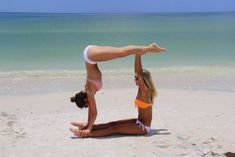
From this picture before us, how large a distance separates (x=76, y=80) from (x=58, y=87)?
139cm

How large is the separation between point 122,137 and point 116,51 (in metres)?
1.19

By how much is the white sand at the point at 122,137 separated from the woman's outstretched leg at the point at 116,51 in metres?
1.11

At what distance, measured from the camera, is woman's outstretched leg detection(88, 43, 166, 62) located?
6277 millimetres

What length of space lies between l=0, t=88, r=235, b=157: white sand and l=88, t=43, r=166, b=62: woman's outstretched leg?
1105 millimetres

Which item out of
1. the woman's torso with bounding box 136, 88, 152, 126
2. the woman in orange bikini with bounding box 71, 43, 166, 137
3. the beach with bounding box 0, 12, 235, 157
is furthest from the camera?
the woman's torso with bounding box 136, 88, 152, 126

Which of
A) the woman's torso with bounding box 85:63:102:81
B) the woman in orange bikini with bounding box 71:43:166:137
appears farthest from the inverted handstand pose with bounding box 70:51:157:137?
the woman's torso with bounding box 85:63:102:81

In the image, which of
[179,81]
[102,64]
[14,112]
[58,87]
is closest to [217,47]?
[102,64]

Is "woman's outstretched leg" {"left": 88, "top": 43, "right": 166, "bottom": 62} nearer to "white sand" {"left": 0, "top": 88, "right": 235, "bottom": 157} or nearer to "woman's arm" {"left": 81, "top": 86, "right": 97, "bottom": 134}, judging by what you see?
"woman's arm" {"left": 81, "top": 86, "right": 97, "bottom": 134}

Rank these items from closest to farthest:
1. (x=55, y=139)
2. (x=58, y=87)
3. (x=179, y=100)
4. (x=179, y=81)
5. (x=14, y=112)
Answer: (x=55, y=139) → (x=14, y=112) → (x=179, y=100) → (x=58, y=87) → (x=179, y=81)

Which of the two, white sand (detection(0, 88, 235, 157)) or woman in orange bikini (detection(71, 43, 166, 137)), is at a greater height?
woman in orange bikini (detection(71, 43, 166, 137))

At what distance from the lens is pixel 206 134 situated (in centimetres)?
674

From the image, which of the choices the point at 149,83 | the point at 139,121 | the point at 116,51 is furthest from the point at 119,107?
the point at 116,51

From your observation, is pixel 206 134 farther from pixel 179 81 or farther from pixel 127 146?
pixel 179 81

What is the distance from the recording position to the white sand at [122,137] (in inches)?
234
